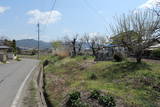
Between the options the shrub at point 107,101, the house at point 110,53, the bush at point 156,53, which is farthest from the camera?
the bush at point 156,53

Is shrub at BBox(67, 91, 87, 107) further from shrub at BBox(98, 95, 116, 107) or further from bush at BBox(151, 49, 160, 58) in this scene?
bush at BBox(151, 49, 160, 58)

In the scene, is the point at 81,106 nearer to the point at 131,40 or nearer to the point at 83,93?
the point at 83,93

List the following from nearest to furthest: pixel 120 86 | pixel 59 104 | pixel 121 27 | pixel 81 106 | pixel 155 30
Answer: pixel 81 106
pixel 59 104
pixel 120 86
pixel 155 30
pixel 121 27

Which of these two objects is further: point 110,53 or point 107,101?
point 110,53

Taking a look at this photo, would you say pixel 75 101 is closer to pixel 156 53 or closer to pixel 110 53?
pixel 156 53

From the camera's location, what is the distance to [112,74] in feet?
37.3

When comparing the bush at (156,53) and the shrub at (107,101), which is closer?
the shrub at (107,101)

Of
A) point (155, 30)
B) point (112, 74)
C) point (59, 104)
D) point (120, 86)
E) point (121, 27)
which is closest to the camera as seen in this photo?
point (59, 104)

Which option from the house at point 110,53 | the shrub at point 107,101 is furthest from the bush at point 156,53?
the shrub at point 107,101

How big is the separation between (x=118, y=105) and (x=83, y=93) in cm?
156

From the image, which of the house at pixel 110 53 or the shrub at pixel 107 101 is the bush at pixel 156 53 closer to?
the house at pixel 110 53

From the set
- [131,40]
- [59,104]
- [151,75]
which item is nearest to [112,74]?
[151,75]

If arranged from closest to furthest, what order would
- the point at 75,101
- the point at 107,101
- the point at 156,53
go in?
the point at 107,101 → the point at 75,101 → the point at 156,53

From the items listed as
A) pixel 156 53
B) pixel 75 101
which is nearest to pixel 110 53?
pixel 156 53
